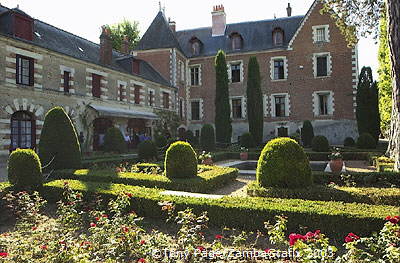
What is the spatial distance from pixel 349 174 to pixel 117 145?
11848 mm

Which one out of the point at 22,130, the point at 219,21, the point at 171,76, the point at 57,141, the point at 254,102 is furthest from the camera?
the point at 219,21

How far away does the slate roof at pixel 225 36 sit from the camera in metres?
25.6

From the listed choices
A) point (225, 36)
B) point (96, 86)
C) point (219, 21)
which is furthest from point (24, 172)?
point (219, 21)

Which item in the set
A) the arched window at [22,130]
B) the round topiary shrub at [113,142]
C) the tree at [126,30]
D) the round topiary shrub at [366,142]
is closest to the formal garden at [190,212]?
the arched window at [22,130]

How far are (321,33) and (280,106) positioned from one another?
6.81 metres

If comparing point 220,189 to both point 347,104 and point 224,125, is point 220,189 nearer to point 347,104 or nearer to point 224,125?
point 224,125

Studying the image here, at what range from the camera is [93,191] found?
251 inches

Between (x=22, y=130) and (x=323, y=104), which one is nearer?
(x=22, y=130)

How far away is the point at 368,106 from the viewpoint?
19.8 metres

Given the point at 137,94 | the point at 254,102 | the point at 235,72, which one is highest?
the point at 235,72

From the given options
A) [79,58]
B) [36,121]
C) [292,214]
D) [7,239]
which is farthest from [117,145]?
[292,214]

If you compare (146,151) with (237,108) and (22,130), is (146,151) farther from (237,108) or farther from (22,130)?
(237,108)

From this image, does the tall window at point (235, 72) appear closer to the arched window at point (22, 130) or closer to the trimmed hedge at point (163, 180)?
the arched window at point (22, 130)

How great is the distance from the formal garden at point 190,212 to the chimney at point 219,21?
68.8 ft
